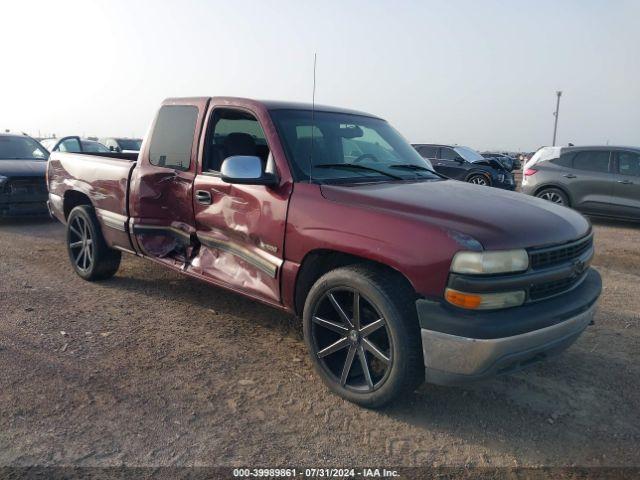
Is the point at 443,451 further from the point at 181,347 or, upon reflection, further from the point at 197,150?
the point at 197,150

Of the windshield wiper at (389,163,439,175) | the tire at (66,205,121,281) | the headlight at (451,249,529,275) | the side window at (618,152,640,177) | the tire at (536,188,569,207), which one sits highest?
the side window at (618,152,640,177)

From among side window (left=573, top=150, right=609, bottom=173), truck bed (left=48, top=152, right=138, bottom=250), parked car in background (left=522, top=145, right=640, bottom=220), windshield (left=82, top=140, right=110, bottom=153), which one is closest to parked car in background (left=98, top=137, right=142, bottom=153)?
windshield (left=82, top=140, right=110, bottom=153)

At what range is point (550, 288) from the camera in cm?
307

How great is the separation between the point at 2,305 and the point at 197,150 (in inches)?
94.4

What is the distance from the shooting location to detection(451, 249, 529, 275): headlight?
2768 millimetres

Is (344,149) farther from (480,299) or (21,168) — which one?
(21,168)

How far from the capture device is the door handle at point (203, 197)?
416 cm

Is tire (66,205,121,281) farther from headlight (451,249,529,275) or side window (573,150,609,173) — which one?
side window (573,150,609,173)

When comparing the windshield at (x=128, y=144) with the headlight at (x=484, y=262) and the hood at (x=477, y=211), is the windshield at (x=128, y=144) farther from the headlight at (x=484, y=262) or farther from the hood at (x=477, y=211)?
the headlight at (x=484, y=262)

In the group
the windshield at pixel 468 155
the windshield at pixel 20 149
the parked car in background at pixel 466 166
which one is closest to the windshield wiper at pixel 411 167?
the windshield at pixel 20 149

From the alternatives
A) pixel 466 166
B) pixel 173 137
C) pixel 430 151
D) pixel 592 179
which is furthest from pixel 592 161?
pixel 173 137

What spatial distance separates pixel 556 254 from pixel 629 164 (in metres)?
8.76

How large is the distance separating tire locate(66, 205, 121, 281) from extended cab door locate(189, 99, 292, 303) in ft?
5.41

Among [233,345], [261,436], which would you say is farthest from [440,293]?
[233,345]
